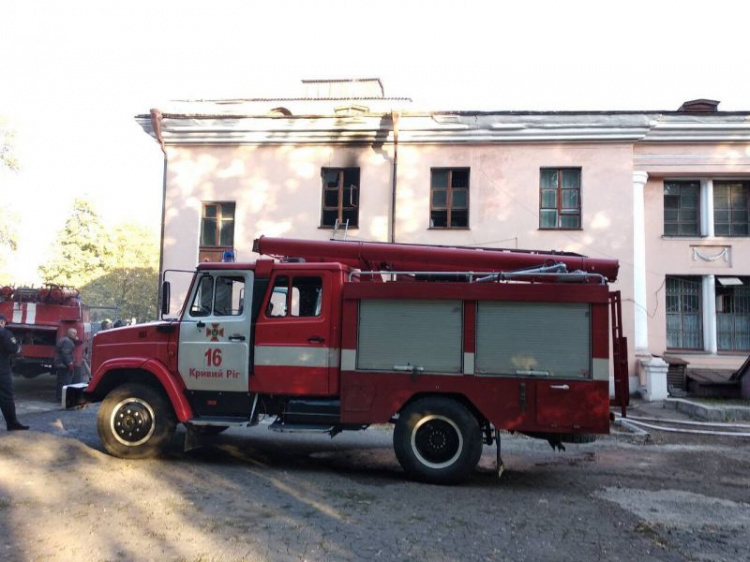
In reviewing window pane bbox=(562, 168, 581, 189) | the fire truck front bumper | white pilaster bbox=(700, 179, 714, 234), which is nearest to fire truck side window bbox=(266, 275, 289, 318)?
the fire truck front bumper

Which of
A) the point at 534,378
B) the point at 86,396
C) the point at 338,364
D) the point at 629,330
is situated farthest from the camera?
the point at 629,330

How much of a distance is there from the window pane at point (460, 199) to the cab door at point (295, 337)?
371 inches

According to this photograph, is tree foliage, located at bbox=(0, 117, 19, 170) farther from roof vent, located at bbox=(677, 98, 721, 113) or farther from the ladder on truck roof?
roof vent, located at bbox=(677, 98, 721, 113)

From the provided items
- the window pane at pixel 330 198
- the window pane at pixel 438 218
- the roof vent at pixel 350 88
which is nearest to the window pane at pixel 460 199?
the window pane at pixel 438 218

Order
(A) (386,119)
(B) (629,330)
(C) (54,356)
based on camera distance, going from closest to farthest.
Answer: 1. (C) (54,356)
2. (B) (629,330)
3. (A) (386,119)

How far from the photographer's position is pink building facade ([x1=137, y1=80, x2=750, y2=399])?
50.3 ft

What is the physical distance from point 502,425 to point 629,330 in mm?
9656

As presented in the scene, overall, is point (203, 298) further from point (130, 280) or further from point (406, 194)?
point (130, 280)

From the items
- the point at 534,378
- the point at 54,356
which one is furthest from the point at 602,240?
the point at 54,356

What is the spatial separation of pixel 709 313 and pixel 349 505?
13823 mm

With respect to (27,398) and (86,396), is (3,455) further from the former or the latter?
(27,398)

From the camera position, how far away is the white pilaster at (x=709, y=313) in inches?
623

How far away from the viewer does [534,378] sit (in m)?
6.61

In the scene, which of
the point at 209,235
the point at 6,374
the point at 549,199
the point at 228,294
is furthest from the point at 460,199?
the point at 6,374
